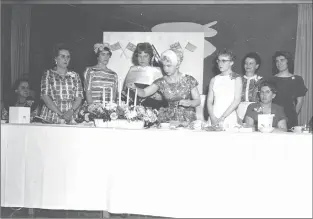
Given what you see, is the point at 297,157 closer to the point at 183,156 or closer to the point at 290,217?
the point at 290,217

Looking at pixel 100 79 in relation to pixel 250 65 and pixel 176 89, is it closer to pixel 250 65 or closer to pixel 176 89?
pixel 176 89

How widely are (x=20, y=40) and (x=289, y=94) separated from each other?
154 inches

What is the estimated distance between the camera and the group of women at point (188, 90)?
432cm

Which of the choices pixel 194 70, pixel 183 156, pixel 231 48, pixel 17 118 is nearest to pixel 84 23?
pixel 194 70

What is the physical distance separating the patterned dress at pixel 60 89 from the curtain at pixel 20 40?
175cm

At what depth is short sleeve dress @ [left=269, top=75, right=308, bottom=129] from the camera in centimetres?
493

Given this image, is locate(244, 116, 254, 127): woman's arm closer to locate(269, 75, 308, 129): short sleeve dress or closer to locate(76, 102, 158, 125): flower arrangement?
locate(269, 75, 308, 129): short sleeve dress

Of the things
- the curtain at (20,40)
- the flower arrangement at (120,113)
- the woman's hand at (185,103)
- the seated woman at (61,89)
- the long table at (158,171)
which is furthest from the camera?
the curtain at (20,40)

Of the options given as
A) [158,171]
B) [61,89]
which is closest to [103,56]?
[61,89]

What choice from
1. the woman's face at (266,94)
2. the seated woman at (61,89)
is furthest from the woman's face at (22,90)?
the woman's face at (266,94)

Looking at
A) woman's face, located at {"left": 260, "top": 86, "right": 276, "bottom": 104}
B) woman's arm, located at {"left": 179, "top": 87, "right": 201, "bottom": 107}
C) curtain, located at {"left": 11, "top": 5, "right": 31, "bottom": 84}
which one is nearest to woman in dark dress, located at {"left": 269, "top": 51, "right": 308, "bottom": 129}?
woman's face, located at {"left": 260, "top": 86, "right": 276, "bottom": 104}

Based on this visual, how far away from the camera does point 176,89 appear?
4438mm

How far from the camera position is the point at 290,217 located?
123 inches

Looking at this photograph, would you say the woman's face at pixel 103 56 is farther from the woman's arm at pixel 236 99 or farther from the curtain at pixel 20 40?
the curtain at pixel 20 40
